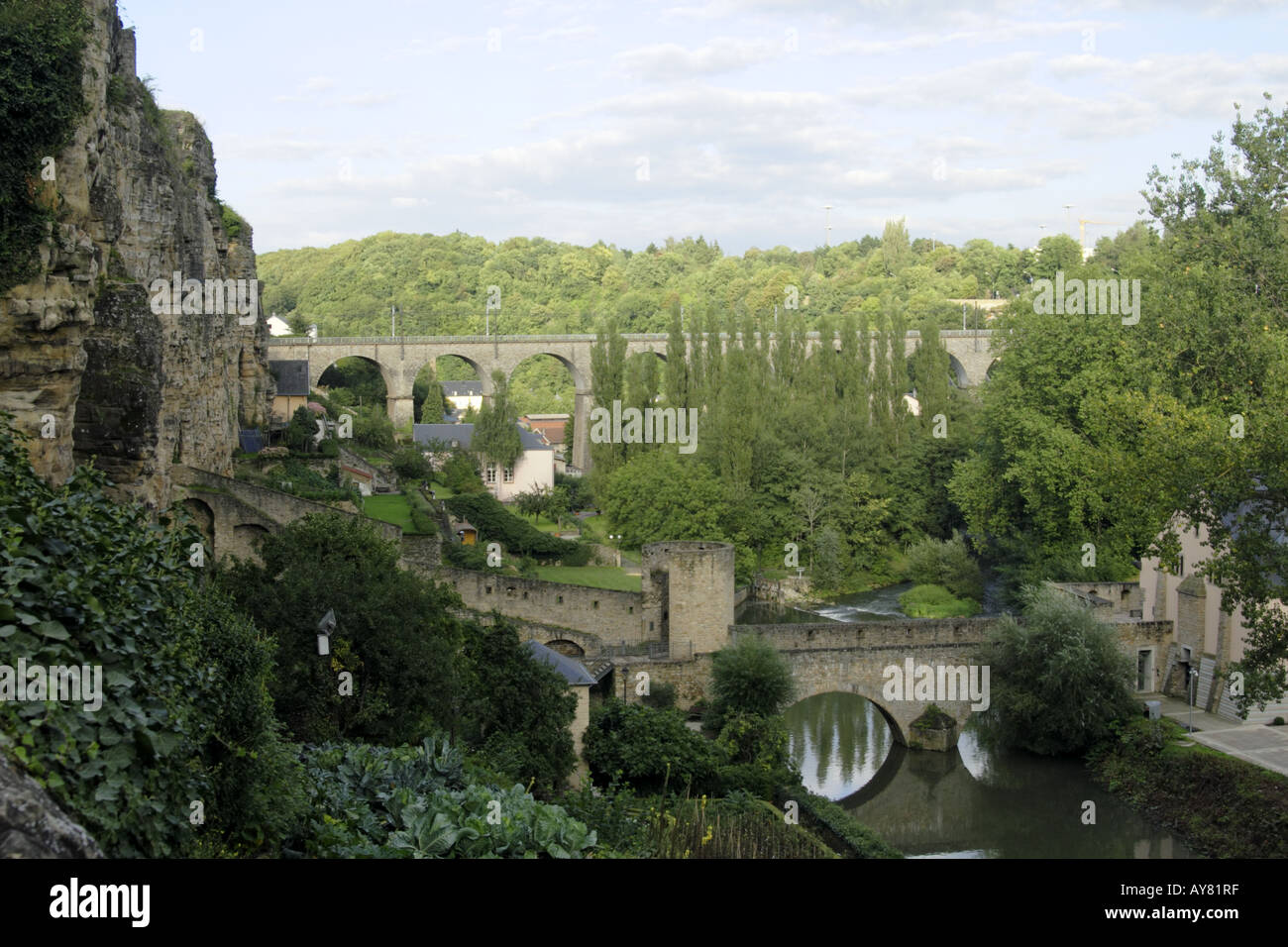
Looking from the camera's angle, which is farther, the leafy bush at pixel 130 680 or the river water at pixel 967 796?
the river water at pixel 967 796

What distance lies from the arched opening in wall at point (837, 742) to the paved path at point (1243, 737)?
5512 mm

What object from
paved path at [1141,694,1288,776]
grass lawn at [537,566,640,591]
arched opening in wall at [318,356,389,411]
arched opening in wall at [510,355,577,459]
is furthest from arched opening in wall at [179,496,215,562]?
arched opening in wall at [510,355,577,459]

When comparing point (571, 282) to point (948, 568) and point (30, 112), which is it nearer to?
point (948, 568)

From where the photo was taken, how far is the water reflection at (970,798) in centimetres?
1948

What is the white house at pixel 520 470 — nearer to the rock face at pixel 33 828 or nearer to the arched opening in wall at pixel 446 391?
the arched opening in wall at pixel 446 391

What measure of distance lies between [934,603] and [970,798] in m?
14.8

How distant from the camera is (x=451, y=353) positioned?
6022cm

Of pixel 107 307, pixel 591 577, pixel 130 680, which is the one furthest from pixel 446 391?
pixel 130 680

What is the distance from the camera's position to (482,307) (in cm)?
8069

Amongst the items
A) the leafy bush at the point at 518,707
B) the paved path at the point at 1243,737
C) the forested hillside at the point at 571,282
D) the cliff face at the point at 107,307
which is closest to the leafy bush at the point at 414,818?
the cliff face at the point at 107,307

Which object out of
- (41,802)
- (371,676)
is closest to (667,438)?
(371,676)

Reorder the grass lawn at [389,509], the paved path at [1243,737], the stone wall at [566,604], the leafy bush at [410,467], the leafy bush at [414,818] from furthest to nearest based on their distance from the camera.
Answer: the leafy bush at [410,467]
the grass lawn at [389,509]
the stone wall at [566,604]
the paved path at [1243,737]
the leafy bush at [414,818]

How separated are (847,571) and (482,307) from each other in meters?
45.8
